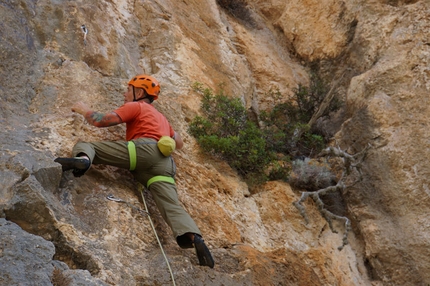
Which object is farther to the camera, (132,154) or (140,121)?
(140,121)

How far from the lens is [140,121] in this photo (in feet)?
18.4

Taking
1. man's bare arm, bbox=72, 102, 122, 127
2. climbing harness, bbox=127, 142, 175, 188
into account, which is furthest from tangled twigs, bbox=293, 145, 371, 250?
man's bare arm, bbox=72, 102, 122, 127

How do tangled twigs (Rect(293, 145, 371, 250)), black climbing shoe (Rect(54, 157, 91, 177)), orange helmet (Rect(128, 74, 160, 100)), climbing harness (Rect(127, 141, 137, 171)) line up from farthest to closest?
tangled twigs (Rect(293, 145, 371, 250)) → orange helmet (Rect(128, 74, 160, 100)) → climbing harness (Rect(127, 141, 137, 171)) → black climbing shoe (Rect(54, 157, 91, 177))

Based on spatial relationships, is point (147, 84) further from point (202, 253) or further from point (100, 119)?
point (202, 253)

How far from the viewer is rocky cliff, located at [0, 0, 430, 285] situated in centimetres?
440

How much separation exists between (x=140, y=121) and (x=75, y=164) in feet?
3.27

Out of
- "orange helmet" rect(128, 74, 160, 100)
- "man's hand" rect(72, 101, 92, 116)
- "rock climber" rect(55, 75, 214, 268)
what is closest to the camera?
"rock climber" rect(55, 75, 214, 268)

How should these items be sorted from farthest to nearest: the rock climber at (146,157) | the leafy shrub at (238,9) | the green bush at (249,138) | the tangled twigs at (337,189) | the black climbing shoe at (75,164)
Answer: the leafy shrub at (238,9)
the green bush at (249,138)
the tangled twigs at (337,189)
the rock climber at (146,157)
the black climbing shoe at (75,164)

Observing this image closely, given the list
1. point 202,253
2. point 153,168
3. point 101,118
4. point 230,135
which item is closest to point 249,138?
point 230,135

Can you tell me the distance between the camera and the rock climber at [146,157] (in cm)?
491

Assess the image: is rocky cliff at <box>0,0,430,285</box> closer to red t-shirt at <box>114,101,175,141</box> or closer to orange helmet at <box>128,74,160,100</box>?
red t-shirt at <box>114,101,175,141</box>

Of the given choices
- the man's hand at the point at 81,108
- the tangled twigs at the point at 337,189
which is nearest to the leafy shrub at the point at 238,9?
Result: the tangled twigs at the point at 337,189

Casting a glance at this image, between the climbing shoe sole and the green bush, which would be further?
the green bush

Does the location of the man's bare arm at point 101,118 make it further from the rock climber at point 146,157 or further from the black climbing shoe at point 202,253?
the black climbing shoe at point 202,253
